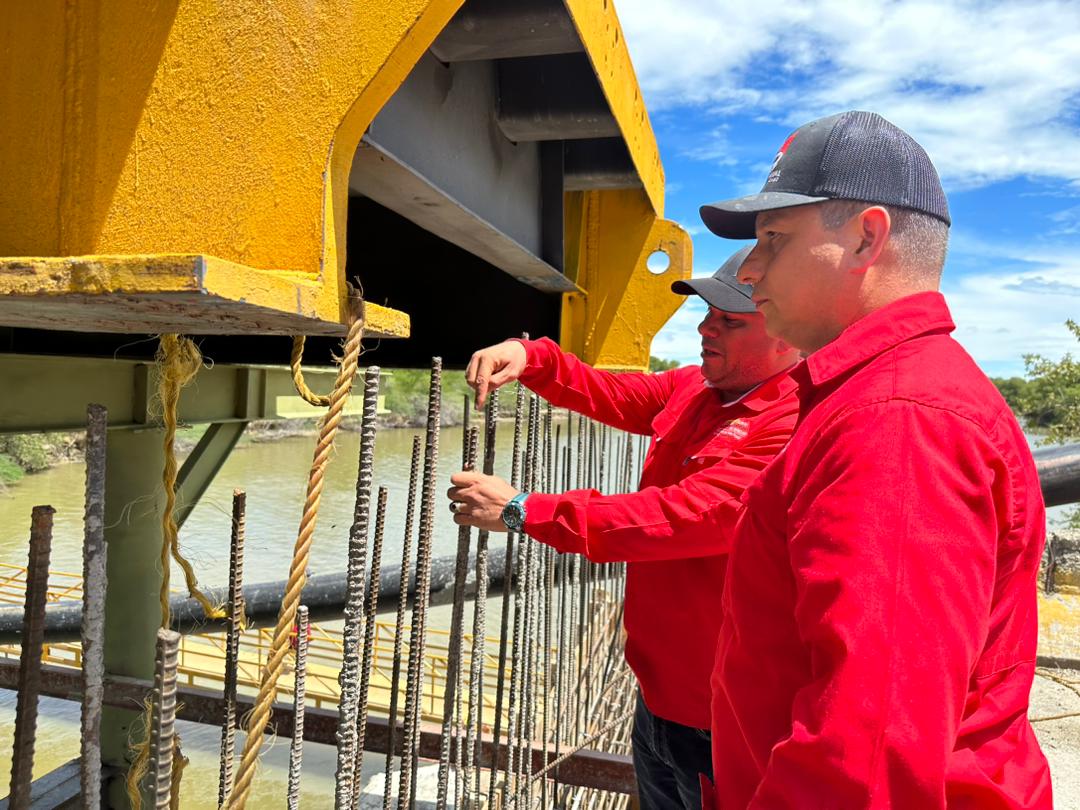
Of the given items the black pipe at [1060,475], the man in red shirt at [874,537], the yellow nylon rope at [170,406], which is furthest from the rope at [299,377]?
the black pipe at [1060,475]

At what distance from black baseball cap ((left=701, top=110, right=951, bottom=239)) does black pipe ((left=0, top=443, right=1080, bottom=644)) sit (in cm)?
312

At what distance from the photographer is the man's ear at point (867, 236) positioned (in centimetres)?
139

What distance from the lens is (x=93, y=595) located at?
4.29 feet

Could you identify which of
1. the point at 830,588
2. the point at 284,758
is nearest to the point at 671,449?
the point at 830,588

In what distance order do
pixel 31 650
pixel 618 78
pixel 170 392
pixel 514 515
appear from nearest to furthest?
pixel 31 650 < pixel 170 392 < pixel 514 515 < pixel 618 78

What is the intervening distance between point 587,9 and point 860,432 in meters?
1.73

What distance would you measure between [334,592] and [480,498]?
306 cm

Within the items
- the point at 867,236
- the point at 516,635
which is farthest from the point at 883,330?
the point at 516,635

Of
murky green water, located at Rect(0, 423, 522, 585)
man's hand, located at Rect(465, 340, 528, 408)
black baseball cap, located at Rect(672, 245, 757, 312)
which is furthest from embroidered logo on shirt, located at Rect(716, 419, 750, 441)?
murky green water, located at Rect(0, 423, 522, 585)

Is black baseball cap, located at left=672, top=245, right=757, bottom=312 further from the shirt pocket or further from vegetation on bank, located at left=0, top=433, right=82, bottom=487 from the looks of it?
vegetation on bank, located at left=0, top=433, right=82, bottom=487

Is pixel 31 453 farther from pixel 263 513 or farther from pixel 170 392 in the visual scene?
pixel 170 392

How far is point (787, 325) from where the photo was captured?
4.98 feet

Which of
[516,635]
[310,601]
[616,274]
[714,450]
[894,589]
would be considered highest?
[616,274]

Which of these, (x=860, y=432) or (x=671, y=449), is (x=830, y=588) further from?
(x=671, y=449)
